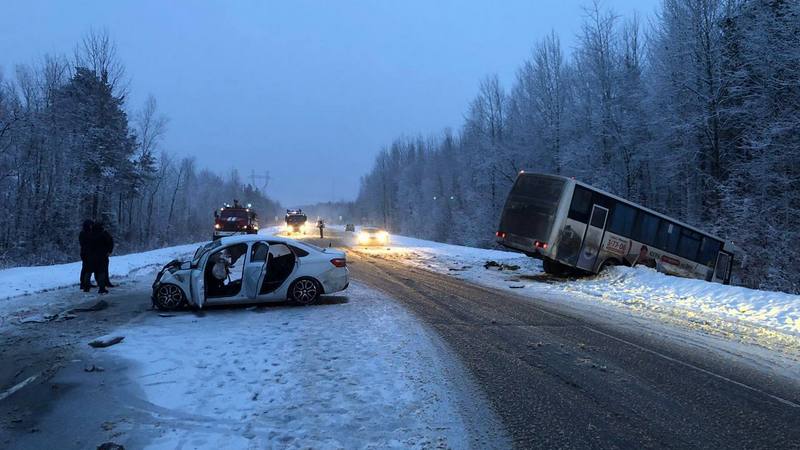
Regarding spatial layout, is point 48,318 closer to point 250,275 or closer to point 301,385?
point 250,275

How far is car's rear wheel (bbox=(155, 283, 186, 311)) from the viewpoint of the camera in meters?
10.4

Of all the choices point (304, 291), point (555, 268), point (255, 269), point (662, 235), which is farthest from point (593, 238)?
point (255, 269)

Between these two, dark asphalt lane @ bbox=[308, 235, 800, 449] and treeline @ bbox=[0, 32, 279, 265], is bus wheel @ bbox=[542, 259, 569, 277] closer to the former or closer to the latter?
dark asphalt lane @ bbox=[308, 235, 800, 449]

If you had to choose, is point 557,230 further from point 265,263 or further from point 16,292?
point 16,292

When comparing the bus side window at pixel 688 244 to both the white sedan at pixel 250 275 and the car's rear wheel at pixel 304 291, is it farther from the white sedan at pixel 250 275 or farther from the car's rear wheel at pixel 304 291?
the car's rear wheel at pixel 304 291

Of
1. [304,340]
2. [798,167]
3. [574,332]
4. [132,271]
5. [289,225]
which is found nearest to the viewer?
[304,340]

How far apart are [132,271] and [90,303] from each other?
7611mm

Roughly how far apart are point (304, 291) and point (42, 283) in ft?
28.7

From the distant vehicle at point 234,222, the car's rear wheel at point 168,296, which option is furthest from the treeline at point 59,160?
the car's rear wheel at point 168,296

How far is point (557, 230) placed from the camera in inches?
677

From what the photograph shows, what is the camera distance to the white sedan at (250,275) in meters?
10.4

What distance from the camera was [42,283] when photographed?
573 inches

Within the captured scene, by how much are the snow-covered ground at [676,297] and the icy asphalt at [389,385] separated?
1.50m

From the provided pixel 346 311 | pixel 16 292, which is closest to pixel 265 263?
pixel 346 311
